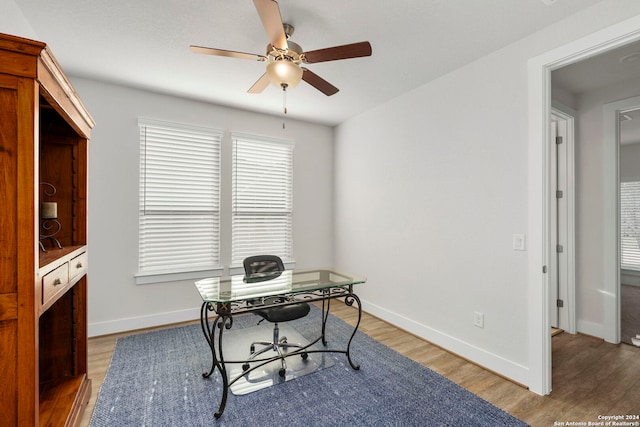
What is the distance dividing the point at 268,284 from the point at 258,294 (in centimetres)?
32

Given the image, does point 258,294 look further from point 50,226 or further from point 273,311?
point 50,226

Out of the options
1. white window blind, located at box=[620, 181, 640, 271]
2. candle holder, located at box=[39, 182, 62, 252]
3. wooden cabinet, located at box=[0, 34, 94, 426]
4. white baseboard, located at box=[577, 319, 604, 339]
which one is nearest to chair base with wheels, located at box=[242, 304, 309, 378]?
wooden cabinet, located at box=[0, 34, 94, 426]

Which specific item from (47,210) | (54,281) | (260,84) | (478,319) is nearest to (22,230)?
(54,281)

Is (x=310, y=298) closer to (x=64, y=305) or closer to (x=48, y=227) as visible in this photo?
(x=64, y=305)

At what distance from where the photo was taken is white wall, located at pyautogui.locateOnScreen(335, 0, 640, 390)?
238cm

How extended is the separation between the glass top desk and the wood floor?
0.77m

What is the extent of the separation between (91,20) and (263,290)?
233 centimetres

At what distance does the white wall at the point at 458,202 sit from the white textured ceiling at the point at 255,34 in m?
0.24

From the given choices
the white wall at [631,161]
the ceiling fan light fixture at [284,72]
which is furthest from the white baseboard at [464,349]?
the white wall at [631,161]

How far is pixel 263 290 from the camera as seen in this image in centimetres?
227

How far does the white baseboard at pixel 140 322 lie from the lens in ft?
10.5

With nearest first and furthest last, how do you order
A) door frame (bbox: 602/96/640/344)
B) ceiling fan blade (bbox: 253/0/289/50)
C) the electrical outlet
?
ceiling fan blade (bbox: 253/0/289/50) → the electrical outlet → door frame (bbox: 602/96/640/344)

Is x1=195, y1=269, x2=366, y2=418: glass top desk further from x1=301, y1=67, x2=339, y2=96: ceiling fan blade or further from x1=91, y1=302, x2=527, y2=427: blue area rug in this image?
x1=301, y1=67, x2=339, y2=96: ceiling fan blade

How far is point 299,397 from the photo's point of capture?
2.15m
